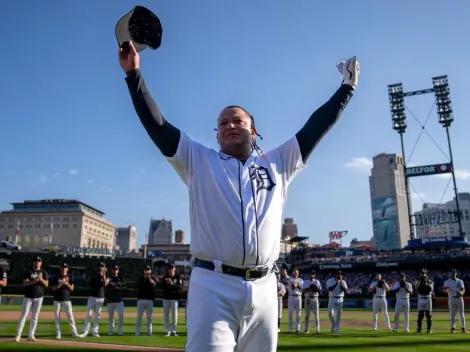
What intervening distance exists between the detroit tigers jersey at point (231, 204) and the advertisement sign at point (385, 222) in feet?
290

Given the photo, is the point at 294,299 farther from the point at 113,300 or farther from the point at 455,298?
the point at 113,300

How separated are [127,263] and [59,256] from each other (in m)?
8.65

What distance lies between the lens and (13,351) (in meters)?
9.27

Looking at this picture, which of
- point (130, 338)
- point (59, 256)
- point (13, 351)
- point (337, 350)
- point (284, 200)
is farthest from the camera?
point (59, 256)

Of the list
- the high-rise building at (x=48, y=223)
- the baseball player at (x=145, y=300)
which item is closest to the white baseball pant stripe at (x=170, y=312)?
the baseball player at (x=145, y=300)

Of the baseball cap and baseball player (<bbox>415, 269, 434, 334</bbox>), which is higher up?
the baseball cap

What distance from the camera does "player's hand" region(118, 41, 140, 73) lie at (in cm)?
276

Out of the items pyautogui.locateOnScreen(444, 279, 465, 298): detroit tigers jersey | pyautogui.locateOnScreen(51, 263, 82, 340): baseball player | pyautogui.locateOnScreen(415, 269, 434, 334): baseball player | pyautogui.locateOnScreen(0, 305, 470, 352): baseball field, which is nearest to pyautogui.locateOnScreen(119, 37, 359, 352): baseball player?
pyautogui.locateOnScreen(0, 305, 470, 352): baseball field

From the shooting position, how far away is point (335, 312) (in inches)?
592

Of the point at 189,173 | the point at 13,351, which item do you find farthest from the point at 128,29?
the point at 13,351

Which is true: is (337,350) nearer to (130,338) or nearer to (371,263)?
(130,338)

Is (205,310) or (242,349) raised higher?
(205,310)

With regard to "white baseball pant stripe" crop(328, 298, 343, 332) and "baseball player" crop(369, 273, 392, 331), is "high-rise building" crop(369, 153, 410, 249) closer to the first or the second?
"baseball player" crop(369, 273, 392, 331)

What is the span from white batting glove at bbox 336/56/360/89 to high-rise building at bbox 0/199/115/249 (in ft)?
417
